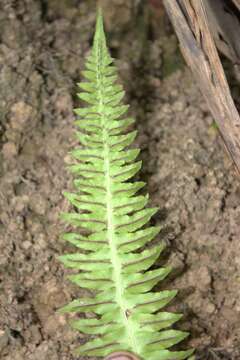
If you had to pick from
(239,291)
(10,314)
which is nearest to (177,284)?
(239,291)

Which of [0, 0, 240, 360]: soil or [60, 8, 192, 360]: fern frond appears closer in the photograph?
[60, 8, 192, 360]: fern frond

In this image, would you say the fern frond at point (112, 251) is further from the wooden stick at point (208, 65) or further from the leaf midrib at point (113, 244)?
the wooden stick at point (208, 65)

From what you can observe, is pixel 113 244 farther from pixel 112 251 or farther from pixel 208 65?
pixel 208 65

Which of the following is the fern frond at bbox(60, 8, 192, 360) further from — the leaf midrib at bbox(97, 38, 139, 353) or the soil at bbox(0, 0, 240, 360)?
the soil at bbox(0, 0, 240, 360)

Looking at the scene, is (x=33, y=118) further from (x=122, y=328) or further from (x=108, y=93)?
(x=122, y=328)

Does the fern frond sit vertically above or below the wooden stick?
below

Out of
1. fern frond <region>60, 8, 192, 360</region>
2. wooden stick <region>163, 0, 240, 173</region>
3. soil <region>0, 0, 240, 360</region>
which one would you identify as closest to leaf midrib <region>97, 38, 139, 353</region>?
fern frond <region>60, 8, 192, 360</region>

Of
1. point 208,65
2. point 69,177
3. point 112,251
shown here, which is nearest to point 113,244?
point 112,251

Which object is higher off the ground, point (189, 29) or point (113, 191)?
point (189, 29)
